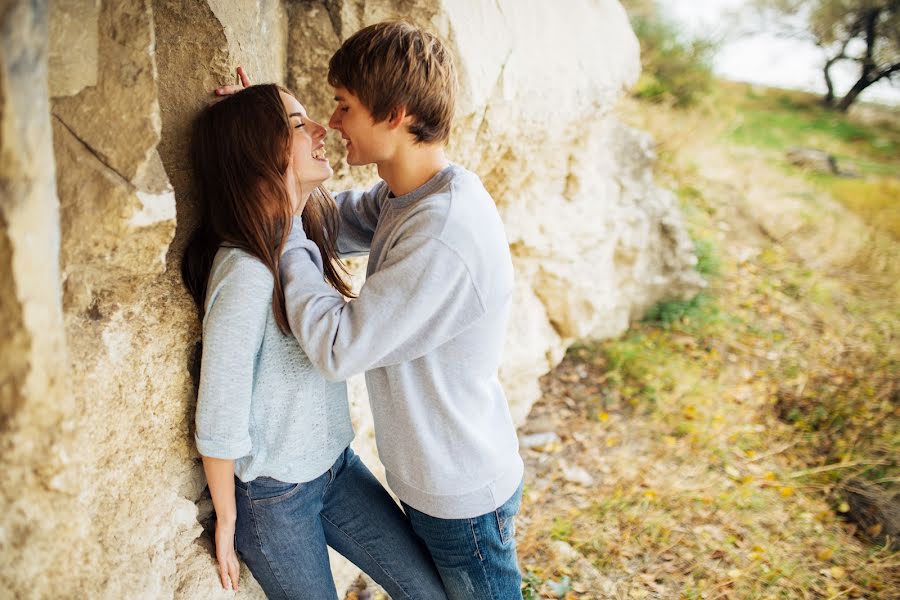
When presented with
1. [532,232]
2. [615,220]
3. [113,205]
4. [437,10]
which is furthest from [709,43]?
[113,205]

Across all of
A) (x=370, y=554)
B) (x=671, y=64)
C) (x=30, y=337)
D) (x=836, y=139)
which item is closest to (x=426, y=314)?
(x=30, y=337)

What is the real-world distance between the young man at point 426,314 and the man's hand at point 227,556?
0.53 m

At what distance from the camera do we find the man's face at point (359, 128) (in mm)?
1816

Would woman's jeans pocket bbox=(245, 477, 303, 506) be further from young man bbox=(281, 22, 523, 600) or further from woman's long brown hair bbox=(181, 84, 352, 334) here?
woman's long brown hair bbox=(181, 84, 352, 334)

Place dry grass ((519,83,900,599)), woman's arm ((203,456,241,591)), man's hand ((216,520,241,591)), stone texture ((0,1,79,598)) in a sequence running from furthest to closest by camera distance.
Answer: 1. dry grass ((519,83,900,599))
2. man's hand ((216,520,241,591))
3. woman's arm ((203,456,241,591))
4. stone texture ((0,1,79,598))

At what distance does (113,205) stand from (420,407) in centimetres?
95

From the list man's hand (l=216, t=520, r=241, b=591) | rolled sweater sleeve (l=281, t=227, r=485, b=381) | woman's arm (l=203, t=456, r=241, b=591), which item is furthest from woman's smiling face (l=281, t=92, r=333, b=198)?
man's hand (l=216, t=520, r=241, b=591)

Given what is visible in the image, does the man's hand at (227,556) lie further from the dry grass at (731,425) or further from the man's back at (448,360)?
the dry grass at (731,425)

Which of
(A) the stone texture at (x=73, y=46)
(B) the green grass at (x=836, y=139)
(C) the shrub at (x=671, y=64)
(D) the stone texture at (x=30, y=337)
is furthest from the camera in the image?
(B) the green grass at (x=836, y=139)

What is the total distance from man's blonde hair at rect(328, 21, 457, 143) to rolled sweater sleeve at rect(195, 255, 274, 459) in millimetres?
586

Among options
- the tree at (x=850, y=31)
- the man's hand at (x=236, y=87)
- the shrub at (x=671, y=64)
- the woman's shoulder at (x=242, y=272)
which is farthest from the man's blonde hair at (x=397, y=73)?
the tree at (x=850, y=31)

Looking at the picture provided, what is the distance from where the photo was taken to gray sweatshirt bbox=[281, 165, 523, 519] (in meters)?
1.59

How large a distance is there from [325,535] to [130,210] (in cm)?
124

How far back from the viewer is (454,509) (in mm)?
1877
